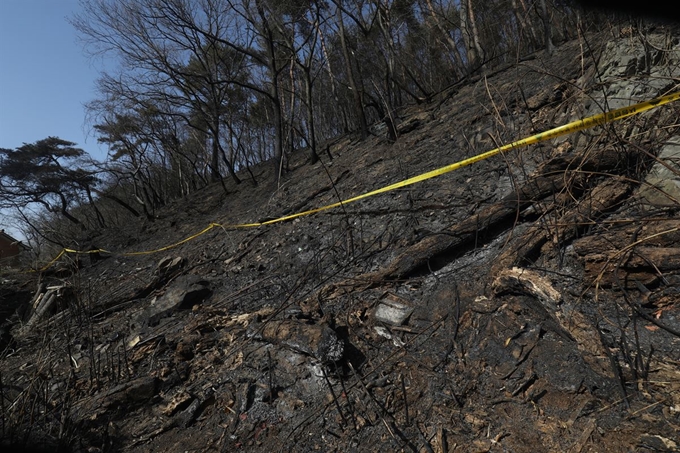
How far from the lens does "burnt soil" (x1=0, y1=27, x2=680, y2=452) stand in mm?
1916

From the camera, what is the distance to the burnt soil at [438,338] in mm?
1916

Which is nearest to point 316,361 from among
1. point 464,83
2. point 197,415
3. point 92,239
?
point 197,415

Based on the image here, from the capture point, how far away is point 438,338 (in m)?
2.55

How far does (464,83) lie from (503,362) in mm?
8552

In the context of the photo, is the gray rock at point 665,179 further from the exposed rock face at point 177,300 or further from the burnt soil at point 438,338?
the exposed rock face at point 177,300

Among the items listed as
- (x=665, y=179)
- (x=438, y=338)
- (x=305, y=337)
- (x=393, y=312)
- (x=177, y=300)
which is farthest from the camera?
(x=177, y=300)

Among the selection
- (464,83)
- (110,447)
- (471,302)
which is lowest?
(471,302)

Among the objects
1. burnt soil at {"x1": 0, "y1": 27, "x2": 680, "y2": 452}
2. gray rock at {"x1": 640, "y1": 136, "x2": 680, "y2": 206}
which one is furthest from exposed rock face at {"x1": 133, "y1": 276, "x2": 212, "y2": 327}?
gray rock at {"x1": 640, "y1": 136, "x2": 680, "y2": 206}

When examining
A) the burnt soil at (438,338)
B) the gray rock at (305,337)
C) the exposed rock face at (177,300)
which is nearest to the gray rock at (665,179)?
the burnt soil at (438,338)

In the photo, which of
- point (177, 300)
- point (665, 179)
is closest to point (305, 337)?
point (177, 300)

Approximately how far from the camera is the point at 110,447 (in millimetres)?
2521

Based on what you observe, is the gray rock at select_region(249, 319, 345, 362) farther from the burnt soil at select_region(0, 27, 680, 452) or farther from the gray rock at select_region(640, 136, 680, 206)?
the gray rock at select_region(640, 136, 680, 206)

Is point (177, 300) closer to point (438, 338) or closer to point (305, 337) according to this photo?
point (305, 337)

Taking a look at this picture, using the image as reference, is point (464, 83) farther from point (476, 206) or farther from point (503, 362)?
point (503, 362)
